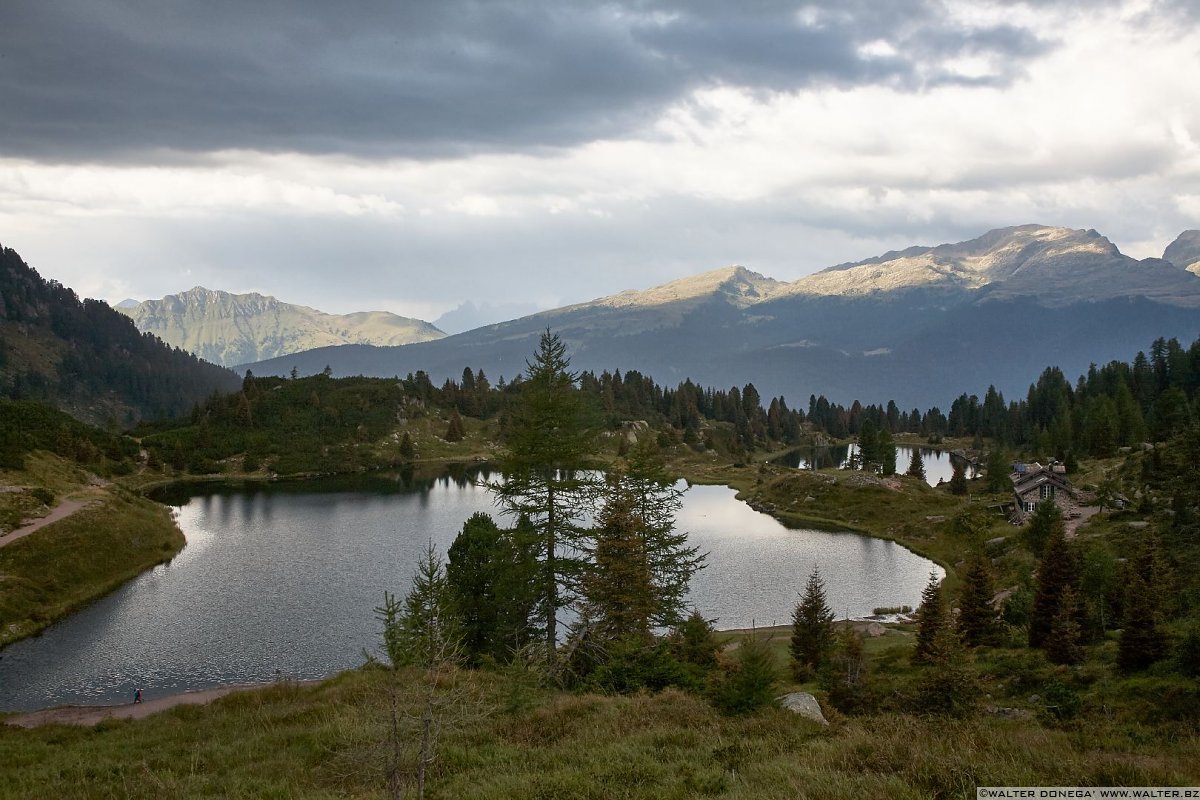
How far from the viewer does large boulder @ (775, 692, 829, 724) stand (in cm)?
2112

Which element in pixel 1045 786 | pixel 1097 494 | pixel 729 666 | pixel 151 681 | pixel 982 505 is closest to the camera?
pixel 1045 786

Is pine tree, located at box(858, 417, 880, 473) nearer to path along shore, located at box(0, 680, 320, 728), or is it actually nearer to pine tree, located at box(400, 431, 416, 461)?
pine tree, located at box(400, 431, 416, 461)

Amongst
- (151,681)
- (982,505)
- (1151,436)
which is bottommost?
(151,681)

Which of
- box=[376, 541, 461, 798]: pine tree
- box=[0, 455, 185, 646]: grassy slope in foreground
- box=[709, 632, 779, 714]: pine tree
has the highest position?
box=[376, 541, 461, 798]: pine tree

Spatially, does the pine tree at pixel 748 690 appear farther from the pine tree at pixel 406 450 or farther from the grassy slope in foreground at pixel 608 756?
the pine tree at pixel 406 450

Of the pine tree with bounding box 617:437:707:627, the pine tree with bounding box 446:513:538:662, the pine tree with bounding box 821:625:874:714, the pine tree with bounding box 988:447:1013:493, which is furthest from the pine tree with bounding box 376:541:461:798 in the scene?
the pine tree with bounding box 988:447:1013:493

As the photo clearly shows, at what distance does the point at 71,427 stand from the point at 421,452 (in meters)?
82.5

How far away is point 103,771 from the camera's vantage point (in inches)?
746

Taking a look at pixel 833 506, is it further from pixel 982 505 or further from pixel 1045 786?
pixel 1045 786

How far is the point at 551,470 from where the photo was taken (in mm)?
36250

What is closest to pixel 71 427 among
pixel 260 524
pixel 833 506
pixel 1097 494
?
pixel 260 524

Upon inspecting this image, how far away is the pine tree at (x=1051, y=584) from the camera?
127ft

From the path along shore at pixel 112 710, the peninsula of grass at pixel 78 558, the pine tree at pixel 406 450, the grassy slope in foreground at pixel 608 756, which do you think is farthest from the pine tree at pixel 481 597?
the pine tree at pixel 406 450

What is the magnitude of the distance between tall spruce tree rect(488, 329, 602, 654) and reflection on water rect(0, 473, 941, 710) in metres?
9.86
